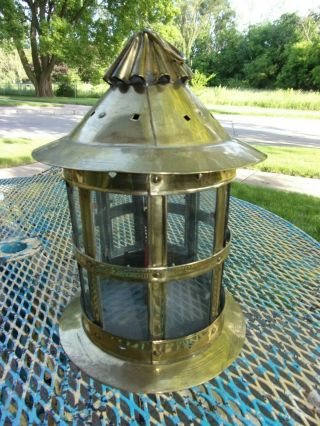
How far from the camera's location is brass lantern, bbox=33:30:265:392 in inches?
51.2

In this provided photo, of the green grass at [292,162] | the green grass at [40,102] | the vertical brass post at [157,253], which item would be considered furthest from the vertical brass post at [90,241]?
the green grass at [40,102]

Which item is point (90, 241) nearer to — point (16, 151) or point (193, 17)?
point (16, 151)

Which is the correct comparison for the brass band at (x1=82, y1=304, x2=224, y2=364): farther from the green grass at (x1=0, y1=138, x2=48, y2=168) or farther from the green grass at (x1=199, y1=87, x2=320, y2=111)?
the green grass at (x1=199, y1=87, x2=320, y2=111)

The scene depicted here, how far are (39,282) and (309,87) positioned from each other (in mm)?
37778

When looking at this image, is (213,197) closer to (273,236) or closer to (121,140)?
(121,140)

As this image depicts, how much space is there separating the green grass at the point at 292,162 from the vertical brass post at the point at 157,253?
5.87m

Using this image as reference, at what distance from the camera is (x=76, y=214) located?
159 cm

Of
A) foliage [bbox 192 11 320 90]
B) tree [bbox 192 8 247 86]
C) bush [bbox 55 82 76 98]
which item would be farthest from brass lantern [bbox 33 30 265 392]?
tree [bbox 192 8 247 86]

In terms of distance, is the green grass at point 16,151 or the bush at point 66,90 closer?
the green grass at point 16,151

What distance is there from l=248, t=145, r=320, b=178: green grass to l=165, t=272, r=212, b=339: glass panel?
545 cm

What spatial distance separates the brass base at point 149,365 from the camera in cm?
156

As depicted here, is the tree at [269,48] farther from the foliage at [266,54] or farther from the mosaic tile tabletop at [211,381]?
the mosaic tile tabletop at [211,381]

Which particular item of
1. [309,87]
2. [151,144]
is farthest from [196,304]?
[309,87]

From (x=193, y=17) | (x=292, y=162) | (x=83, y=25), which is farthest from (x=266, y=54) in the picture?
(x=292, y=162)
